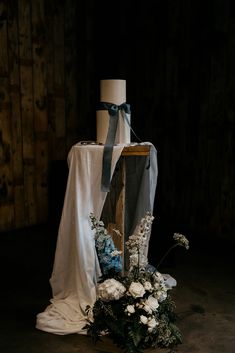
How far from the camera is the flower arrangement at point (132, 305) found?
1915 mm

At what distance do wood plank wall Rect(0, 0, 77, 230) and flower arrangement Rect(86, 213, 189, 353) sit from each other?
2111 millimetres

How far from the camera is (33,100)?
4.03 metres

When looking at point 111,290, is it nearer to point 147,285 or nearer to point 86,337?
point 147,285

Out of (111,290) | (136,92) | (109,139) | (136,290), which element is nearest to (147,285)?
(136,290)

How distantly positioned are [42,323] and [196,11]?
290cm

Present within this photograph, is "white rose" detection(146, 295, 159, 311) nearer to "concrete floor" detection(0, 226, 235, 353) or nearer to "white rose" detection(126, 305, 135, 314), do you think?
"white rose" detection(126, 305, 135, 314)

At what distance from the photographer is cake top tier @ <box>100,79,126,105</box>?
88.5 inches

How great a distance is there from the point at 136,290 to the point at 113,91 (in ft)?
3.49

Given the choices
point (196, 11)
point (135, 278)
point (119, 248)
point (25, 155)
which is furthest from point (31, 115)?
point (135, 278)

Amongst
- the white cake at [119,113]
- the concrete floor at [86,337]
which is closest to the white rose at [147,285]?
the concrete floor at [86,337]

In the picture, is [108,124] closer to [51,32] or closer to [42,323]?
[42,323]

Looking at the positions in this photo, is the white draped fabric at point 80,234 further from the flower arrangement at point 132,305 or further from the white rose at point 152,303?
the white rose at point 152,303

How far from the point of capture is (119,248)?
233 centimetres

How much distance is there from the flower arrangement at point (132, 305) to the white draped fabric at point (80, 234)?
116 mm
